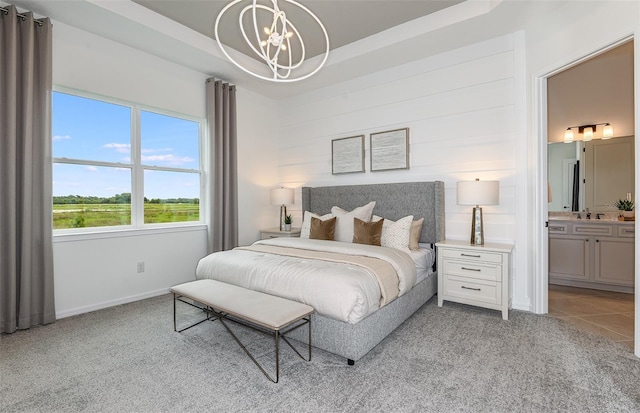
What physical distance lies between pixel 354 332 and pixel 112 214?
3.15 meters

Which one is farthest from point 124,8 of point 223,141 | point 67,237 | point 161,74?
point 67,237

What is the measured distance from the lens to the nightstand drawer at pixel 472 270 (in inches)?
121

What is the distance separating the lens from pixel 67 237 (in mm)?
3197

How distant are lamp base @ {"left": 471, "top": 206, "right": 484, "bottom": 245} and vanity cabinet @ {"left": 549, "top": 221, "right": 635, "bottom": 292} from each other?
1.65 meters

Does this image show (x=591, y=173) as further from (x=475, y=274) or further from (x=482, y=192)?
(x=475, y=274)

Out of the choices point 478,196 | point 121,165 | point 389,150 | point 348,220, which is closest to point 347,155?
point 389,150

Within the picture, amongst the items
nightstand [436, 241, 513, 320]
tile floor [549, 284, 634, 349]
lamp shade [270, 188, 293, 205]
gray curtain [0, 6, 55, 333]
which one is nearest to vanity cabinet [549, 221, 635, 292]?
tile floor [549, 284, 634, 349]

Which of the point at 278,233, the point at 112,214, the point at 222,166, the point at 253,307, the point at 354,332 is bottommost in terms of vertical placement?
the point at 354,332

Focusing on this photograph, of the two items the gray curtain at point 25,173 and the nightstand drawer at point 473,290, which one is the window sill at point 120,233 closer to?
the gray curtain at point 25,173

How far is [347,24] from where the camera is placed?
3512 millimetres

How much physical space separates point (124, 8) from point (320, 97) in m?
2.74

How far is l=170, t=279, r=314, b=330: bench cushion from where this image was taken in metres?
2.03

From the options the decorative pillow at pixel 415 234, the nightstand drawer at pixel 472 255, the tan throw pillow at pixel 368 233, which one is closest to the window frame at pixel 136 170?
the tan throw pillow at pixel 368 233

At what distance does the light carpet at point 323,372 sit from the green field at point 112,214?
108 cm
